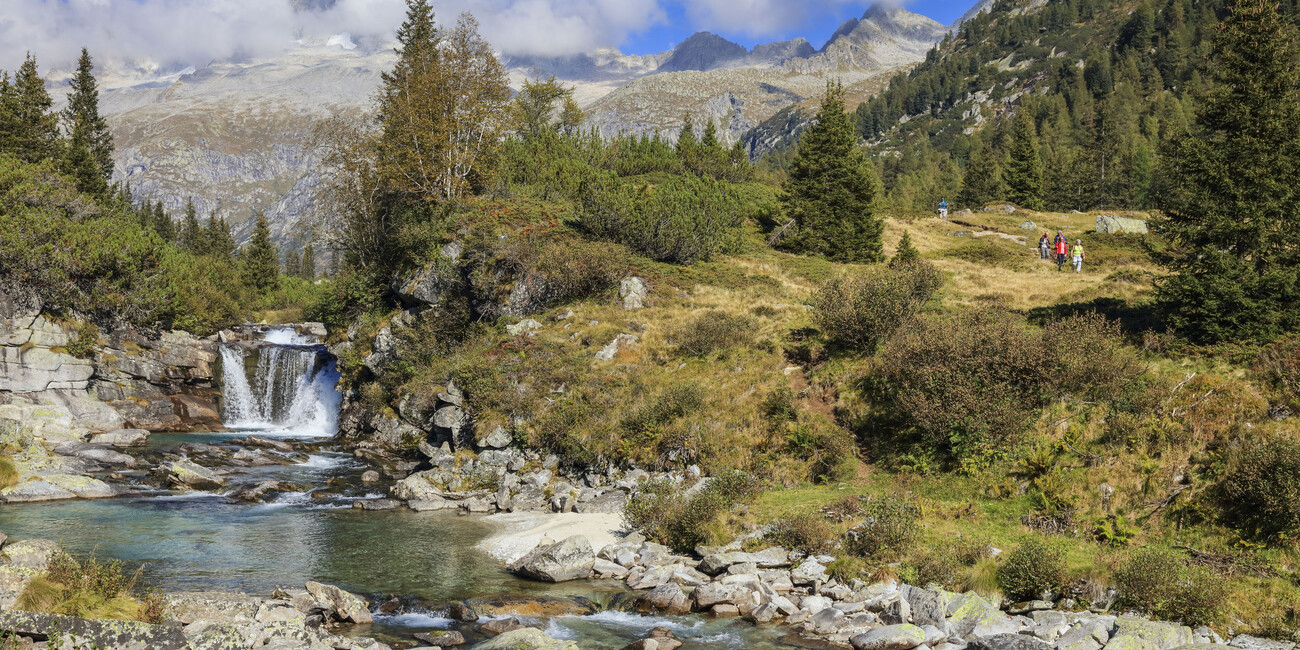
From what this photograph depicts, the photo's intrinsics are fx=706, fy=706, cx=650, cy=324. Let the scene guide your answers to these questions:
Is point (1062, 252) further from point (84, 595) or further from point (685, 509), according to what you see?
point (84, 595)

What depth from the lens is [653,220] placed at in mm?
42688

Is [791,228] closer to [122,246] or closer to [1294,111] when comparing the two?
[1294,111]

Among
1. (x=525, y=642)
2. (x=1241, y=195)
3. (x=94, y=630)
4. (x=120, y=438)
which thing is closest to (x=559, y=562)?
(x=525, y=642)

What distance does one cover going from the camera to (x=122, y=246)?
38.4m

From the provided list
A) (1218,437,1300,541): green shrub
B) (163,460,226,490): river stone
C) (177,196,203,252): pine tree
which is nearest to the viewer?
(1218,437,1300,541): green shrub

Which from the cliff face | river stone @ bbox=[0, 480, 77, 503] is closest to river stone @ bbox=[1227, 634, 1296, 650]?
river stone @ bbox=[0, 480, 77, 503]

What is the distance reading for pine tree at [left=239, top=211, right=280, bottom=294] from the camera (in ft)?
293

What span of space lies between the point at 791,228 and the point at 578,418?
31462 mm

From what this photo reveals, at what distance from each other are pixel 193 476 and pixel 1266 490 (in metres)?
30.6

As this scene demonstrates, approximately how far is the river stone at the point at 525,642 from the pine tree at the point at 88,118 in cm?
7544

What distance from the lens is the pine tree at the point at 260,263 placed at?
8931 centimetres

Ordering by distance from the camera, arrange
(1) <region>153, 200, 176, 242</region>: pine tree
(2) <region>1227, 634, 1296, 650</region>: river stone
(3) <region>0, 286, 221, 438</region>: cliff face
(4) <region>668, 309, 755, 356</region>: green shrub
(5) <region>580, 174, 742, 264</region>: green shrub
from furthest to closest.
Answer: (1) <region>153, 200, 176, 242</region>: pine tree → (5) <region>580, 174, 742, 264</region>: green shrub → (3) <region>0, 286, 221, 438</region>: cliff face → (4) <region>668, 309, 755, 356</region>: green shrub → (2) <region>1227, 634, 1296, 650</region>: river stone

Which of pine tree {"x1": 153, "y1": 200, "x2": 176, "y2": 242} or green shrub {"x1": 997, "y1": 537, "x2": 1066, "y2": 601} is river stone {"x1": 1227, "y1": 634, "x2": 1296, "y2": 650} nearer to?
green shrub {"x1": 997, "y1": 537, "x2": 1066, "y2": 601}

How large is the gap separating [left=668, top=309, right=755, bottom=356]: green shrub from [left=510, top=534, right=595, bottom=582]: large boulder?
43.5 ft
